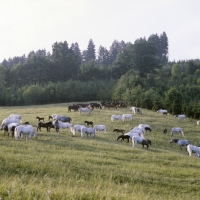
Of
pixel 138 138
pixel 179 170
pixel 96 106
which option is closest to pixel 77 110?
pixel 96 106

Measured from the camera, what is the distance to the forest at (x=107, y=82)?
61781 mm

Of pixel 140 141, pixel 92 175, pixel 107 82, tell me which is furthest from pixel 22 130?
pixel 107 82

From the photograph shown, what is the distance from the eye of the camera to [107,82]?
88750 mm

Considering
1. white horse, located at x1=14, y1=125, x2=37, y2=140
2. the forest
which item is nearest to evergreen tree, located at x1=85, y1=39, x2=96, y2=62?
the forest

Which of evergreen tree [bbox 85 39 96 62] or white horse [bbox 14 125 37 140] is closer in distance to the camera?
white horse [bbox 14 125 37 140]

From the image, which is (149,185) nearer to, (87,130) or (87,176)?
(87,176)

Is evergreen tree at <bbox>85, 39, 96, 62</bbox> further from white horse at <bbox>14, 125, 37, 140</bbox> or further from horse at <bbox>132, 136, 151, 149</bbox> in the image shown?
white horse at <bbox>14, 125, 37, 140</bbox>

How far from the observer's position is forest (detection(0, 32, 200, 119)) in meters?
61.8

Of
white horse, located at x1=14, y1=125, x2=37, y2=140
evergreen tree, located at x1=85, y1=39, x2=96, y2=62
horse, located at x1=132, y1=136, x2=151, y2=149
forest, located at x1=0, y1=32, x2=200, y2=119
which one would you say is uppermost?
evergreen tree, located at x1=85, y1=39, x2=96, y2=62

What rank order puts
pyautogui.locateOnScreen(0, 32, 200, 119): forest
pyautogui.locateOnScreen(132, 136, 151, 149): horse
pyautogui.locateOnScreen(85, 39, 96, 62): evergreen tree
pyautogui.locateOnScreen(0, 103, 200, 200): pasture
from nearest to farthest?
pyautogui.locateOnScreen(0, 103, 200, 200): pasture < pyautogui.locateOnScreen(132, 136, 151, 149): horse < pyautogui.locateOnScreen(0, 32, 200, 119): forest < pyautogui.locateOnScreen(85, 39, 96, 62): evergreen tree

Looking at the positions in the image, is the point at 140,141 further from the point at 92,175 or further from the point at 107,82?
the point at 107,82

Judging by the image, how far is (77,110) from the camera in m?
50.2

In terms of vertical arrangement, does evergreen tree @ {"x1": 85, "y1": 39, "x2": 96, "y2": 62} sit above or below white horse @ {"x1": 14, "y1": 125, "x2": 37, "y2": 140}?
above

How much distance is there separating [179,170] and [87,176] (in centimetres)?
634
